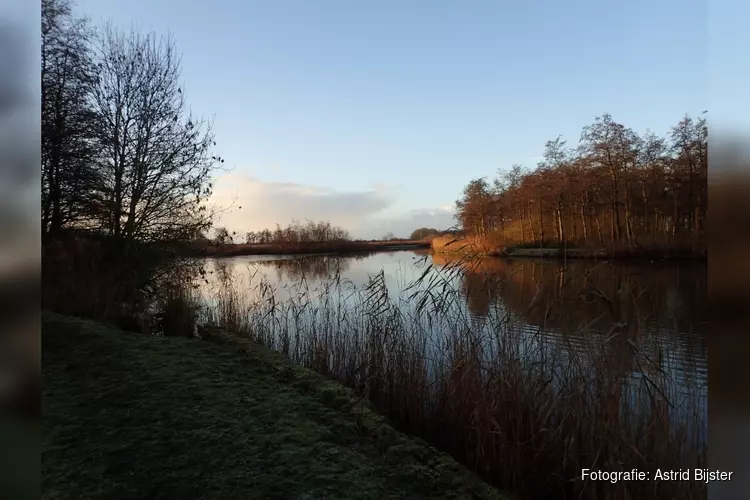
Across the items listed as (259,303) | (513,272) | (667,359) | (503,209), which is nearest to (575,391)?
(667,359)

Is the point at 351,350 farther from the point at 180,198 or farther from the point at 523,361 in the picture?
the point at 180,198

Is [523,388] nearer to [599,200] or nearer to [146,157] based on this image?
[599,200]

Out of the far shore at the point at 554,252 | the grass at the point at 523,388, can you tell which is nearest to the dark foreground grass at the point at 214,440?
the grass at the point at 523,388

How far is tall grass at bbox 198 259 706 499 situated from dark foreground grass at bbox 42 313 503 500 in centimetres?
45

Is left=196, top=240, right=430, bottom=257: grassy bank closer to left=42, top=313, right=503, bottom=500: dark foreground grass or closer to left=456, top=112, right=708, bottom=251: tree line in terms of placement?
left=456, top=112, right=708, bottom=251: tree line

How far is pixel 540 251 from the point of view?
3.30 m

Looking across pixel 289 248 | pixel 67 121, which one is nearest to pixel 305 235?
pixel 289 248

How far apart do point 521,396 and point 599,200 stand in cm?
149

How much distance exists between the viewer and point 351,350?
436 centimetres

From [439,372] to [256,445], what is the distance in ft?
5.34

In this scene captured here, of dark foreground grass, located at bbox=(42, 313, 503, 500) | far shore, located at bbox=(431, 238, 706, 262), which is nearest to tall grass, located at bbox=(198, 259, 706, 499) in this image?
far shore, located at bbox=(431, 238, 706, 262)

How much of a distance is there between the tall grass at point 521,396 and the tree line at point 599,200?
63 centimetres

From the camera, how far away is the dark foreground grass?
70.7 inches

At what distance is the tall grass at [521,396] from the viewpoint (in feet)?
7.18
